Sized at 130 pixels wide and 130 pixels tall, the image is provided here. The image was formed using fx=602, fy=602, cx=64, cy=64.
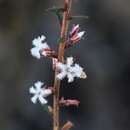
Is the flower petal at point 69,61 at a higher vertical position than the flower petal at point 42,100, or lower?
higher

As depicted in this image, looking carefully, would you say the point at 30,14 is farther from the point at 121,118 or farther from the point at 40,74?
the point at 121,118

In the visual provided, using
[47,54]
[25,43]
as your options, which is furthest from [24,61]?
[47,54]

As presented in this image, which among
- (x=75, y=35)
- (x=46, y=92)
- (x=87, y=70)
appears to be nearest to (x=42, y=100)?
(x=46, y=92)

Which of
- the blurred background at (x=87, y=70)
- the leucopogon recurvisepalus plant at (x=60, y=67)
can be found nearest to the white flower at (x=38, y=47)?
the leucopogon recurvisepalus plant at (x=60, y=67)

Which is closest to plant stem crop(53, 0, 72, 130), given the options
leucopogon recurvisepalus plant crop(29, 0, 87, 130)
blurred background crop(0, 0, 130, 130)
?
leucopogon recurvisepalus plant crop(29, 0, 87, 130)

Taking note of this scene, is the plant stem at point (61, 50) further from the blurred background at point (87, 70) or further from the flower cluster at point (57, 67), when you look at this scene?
the blurred background at point (87, 70)

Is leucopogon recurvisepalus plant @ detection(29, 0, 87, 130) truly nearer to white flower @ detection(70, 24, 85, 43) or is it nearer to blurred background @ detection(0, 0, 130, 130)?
white flower @ detection(70, 24, 85, 43)
